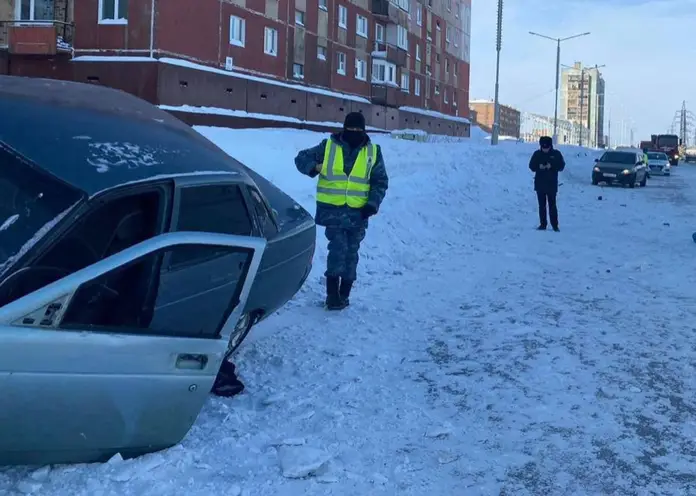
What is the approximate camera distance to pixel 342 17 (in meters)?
38.7

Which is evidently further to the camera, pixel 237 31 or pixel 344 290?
pixel 237 31

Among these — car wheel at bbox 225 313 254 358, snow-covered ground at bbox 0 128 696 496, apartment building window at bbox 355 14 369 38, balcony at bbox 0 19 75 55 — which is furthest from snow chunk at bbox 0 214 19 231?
apartment building window at bbox 355 14 369 38

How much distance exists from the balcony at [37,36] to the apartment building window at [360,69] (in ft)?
60.2

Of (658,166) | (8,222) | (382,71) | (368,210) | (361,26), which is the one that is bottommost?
(8,222)

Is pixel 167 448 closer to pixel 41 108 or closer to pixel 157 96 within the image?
pixel 41 108

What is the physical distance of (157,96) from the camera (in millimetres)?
24797

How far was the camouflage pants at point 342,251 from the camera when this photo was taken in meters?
6.71

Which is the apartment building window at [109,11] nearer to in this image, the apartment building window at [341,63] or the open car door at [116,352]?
the apartment building window at [341,63]

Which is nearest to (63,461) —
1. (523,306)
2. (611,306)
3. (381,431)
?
(381,431)

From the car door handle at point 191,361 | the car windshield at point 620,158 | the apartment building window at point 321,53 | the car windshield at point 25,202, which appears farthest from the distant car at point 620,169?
the car windshield at point 25,202

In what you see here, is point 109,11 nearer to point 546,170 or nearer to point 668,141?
point 546,170

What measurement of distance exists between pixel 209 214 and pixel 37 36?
24.0 metres

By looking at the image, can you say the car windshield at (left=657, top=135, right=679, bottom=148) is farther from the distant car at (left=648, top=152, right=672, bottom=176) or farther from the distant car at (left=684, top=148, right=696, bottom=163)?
the distant car at (left=648, top=152, right=672, bottom=176)

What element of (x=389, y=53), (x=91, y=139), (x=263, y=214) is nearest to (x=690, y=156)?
(x=389, y=53)
